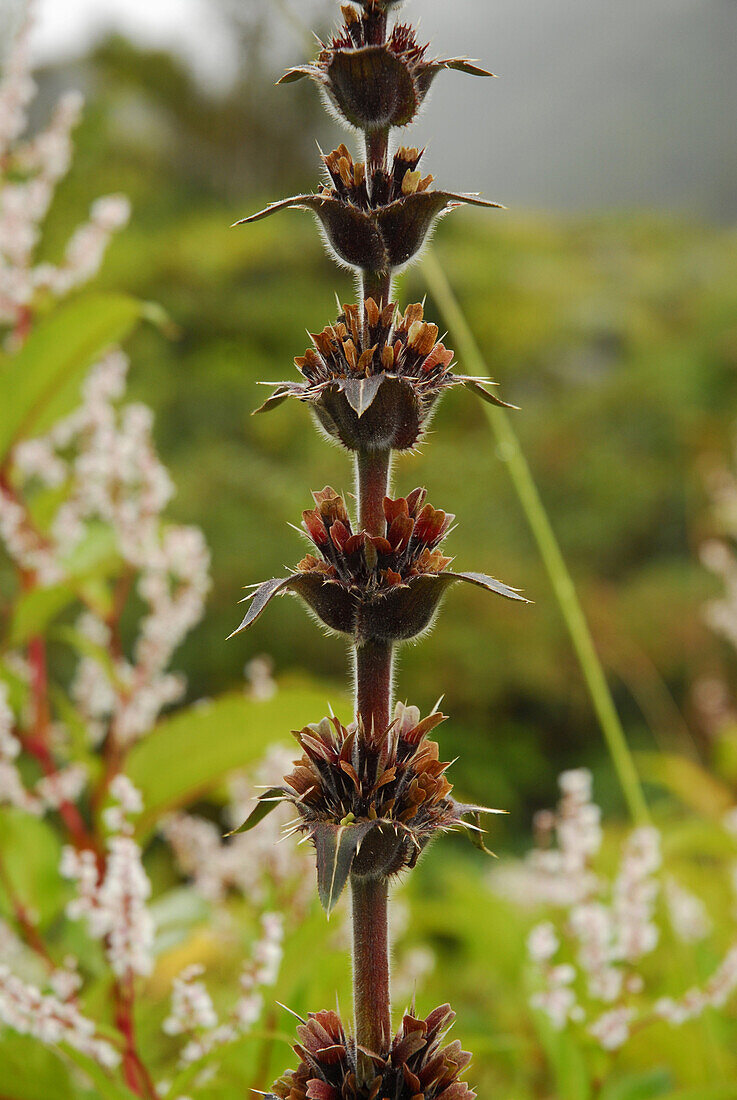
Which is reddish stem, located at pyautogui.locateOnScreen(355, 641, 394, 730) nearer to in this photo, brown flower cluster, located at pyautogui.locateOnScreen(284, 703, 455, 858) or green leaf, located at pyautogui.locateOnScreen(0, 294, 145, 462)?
brown flower cluster, located at pyautogui.locateOnScreen(284, 703, 455, 858)

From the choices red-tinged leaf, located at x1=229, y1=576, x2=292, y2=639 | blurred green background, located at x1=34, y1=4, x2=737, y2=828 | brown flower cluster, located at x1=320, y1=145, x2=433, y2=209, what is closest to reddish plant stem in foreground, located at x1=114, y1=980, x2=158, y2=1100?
red-tinged leaf, located at x1=229, y1=576, x2=292, y2=639

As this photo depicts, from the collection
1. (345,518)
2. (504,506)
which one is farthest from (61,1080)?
(504,506)

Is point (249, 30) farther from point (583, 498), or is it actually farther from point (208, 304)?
point (583, 498)

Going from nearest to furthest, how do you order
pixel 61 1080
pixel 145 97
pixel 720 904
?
pixel 61 1080
pixel 720 904
pixel 145 97

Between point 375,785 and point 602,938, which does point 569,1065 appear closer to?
point 602,938

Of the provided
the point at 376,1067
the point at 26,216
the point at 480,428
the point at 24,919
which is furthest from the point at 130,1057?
the point at 480,428

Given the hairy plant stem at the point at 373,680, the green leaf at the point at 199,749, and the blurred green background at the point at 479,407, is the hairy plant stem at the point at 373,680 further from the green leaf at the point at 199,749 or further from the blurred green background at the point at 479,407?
the blurred green background at the point at 479,407

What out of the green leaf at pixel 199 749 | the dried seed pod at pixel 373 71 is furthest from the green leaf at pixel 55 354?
the dried seed pod at pixel 373 71
